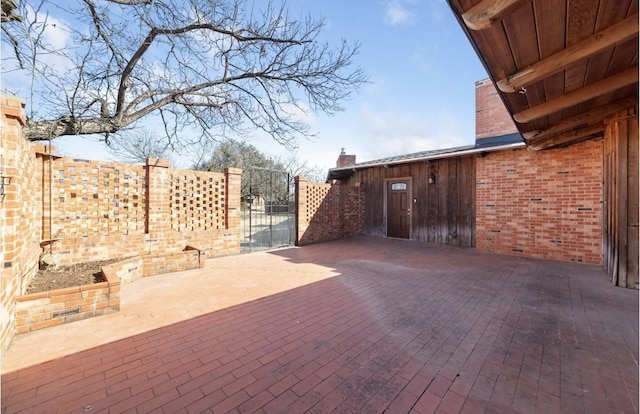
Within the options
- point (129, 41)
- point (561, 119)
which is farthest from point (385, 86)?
point (129, 41)

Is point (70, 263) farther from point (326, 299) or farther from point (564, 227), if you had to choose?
point (564, 227)

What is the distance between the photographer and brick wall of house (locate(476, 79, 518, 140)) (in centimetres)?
807

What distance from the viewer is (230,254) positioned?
643 centimetres

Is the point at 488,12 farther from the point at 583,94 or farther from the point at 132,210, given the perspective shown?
the point at 132,210

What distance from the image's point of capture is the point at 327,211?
893 cm

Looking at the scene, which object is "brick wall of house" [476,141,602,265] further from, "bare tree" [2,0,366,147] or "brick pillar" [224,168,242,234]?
"brick pillar" [224,168,242,234]

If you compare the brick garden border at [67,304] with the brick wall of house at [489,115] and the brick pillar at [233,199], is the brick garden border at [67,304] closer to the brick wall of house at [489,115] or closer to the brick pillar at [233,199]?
the brick pillar at [233,199]

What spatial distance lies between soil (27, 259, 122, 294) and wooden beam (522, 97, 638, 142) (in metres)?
7.40

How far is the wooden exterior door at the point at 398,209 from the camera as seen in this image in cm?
910

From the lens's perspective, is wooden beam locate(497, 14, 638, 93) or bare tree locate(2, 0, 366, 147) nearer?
wooden beam locate(497, 14, 638, 93)

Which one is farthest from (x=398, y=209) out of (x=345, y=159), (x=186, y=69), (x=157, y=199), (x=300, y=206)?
(x=186, y=69)

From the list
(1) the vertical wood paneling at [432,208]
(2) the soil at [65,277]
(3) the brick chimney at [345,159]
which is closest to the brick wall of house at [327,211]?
(1) the vertical wood paneling at [432,208]

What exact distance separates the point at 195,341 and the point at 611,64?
518cm

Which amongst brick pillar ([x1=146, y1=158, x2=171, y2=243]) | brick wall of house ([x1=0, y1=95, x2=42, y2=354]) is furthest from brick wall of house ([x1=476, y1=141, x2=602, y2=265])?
brick wall of house ([x1=0, y1=95, x2=42, y2=354])
